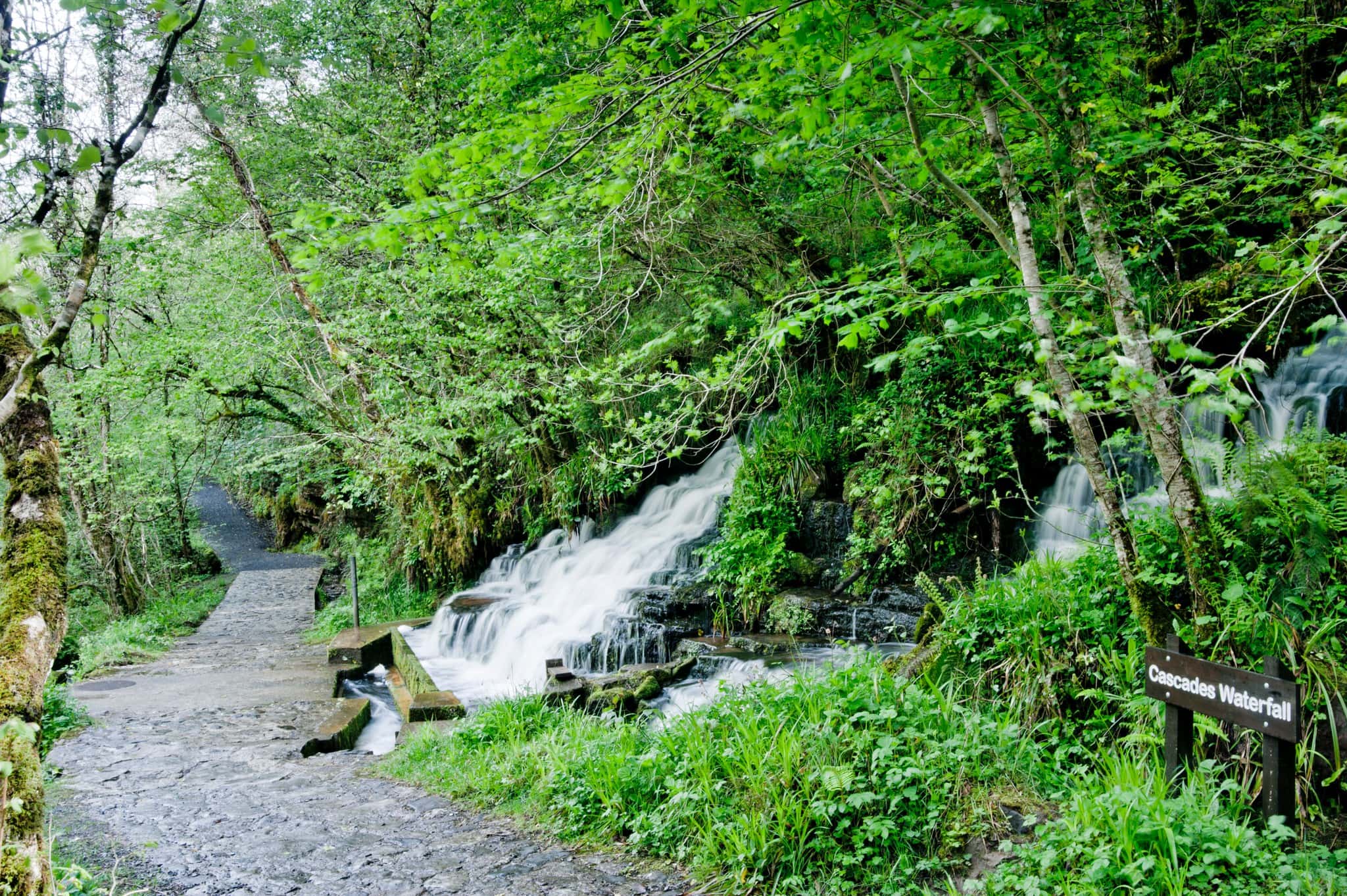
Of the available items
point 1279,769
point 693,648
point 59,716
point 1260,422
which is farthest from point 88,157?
point 1260,422

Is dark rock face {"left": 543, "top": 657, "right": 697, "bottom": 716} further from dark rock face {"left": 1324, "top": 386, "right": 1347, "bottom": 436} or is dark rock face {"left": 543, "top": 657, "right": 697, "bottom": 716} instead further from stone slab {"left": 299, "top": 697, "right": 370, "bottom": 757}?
dark rock face {"left": 1324, "top": 386, "right": 1347, "bottom": 436}

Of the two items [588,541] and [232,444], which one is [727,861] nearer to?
[588,541]

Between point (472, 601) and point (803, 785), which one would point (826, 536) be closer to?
point (472, 601)

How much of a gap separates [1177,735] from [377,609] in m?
14.2

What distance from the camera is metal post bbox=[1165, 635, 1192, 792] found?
3.82m

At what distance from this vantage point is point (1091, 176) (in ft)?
15.7

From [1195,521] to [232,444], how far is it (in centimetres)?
2228

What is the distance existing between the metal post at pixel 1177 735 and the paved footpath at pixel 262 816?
8.16 feet

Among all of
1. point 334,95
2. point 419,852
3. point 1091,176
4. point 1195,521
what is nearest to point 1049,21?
point 1091,176

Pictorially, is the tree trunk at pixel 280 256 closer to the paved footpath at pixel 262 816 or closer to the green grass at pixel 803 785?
the paved footpath at pixel 262 816

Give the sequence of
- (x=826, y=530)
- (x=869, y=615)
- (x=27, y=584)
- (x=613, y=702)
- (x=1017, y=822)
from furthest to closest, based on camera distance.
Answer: (x=826, y=530), (x=869, y=615), (x=613, y=702), (x=1017, y=822), (x=27, y=584)

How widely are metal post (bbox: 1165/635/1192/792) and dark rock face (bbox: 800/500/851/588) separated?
235 inches

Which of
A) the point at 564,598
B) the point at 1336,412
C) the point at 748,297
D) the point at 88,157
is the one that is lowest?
the point at 564,598

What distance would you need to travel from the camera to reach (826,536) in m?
10.3
